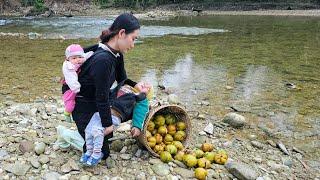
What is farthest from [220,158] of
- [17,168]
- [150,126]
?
[17,168]

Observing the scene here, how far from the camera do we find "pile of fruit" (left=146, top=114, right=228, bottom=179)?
538 centimetres

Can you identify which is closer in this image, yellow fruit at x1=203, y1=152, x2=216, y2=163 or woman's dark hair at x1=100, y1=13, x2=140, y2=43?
woman's dark hair at x1=100, y1=13, x2=140, y2=43

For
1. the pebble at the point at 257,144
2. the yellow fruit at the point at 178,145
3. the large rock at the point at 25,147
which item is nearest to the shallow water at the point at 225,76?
the pebble at the point at 257,144

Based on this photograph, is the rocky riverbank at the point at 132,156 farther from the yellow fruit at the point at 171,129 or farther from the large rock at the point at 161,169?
the yellow fruit at the point at 171,129

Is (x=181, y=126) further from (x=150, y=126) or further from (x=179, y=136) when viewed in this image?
(x=150, y=126)

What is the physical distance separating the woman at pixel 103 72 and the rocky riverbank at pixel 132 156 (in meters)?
0.54

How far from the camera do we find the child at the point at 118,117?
491 cm

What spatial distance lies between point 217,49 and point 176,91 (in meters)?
8.52

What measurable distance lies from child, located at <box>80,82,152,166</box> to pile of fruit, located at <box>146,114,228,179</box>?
34 centimetres

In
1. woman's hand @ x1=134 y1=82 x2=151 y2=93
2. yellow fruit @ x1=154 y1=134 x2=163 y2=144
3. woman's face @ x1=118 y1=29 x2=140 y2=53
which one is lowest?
yellow fruit @ x1=154 y1=134 x2=163 y2=144

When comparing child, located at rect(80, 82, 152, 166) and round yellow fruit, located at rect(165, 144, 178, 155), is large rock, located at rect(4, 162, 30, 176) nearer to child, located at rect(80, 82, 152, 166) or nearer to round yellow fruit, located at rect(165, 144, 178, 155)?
child, located at rect(80, 82, 152, 166)

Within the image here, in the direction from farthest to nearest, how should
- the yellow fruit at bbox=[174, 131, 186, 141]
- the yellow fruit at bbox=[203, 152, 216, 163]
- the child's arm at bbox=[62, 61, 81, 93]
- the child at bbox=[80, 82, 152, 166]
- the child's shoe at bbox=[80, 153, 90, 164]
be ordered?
the yellow fruit at bbox=[174, 131, 186, 141] → the yellow fruit at bbox=[203, 152, 216, 163] → the child's shoe at bbox=[80, 153, 90, 164] → the child at bbox=[80, 82, 152, 166] → the child's arm at bbox=[62, 61, 81, 93]

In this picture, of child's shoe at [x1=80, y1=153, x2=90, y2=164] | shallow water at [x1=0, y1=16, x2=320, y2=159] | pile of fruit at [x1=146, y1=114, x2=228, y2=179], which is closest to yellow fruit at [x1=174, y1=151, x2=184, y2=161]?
pile of fruit at [x1=146, y1=114, x2=228, y2=179]

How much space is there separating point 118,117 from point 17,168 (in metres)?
1.38
